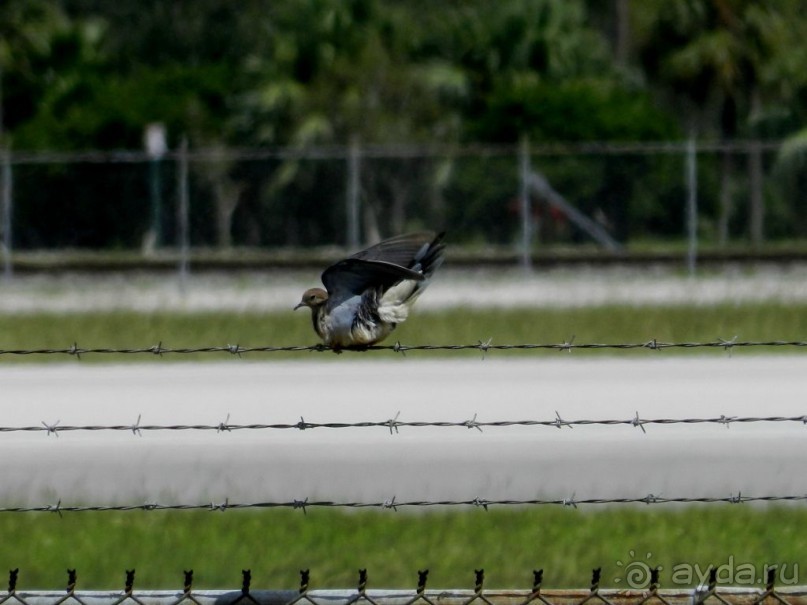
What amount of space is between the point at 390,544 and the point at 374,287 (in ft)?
5.97

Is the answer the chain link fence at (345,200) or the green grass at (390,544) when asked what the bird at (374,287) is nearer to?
the green grass at (390,544)

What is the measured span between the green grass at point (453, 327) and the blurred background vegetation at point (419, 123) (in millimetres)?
3322

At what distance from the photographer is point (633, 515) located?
25.6ft

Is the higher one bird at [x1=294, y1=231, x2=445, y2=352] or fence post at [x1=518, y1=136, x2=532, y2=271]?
fence post at [x1=518, y1=136, x2=532, y2=271]

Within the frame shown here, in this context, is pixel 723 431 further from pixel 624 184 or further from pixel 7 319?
pixel 624 184

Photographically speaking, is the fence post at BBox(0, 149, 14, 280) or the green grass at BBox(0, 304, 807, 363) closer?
the green grass at BBox(0, 304, 807, 363)

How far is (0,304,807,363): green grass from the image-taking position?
15.5 m

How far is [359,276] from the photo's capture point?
5859 millimetres

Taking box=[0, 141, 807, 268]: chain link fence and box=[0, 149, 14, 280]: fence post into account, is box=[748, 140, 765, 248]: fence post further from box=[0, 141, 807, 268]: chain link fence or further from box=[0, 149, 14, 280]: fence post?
box=[0, 149, 14, 280]: fence post

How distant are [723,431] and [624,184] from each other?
1533cm

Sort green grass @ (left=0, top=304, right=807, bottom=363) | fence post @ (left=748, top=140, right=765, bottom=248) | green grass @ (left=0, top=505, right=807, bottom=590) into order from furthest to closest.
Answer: fence post @ (left=748, top=140, right=765, bottom=248)
green grass @ (left=0, top=304, right=807, bottom=363)
green grass @ (left=0, top=505, right=807, bottom=590)

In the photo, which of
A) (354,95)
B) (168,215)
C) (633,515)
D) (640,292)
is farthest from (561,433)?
(354,95)

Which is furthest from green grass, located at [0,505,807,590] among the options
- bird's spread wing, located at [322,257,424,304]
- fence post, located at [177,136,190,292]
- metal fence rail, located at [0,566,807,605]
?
fence post, located at [177,136,190,292]

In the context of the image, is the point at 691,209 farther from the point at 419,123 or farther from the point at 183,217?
the point at 419,123
